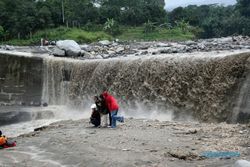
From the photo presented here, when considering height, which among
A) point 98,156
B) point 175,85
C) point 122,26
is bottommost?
point 98,156

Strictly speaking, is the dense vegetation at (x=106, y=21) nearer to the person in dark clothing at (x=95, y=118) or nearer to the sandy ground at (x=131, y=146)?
the person in dark clothing at (x=95, y=118)

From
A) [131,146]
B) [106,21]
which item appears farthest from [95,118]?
[106,21]

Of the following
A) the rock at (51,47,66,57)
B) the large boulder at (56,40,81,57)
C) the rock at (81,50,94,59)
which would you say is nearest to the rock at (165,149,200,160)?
the rock at (51,47,66,57)

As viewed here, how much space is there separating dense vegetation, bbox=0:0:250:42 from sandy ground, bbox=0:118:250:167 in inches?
1258

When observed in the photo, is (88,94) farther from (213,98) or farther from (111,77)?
(213,98)

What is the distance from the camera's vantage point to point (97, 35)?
4706 centimetres

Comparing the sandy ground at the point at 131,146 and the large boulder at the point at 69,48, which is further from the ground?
the large boulder at the point at 69,48

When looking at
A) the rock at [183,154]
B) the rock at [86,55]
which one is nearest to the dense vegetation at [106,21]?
the rock at [86,55]

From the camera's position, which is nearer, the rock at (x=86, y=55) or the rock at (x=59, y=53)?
the rock at (x=59, y=53)

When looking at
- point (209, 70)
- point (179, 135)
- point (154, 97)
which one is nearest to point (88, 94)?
point (154, 97)

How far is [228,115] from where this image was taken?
47.3 feet

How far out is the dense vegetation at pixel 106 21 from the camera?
1876 inches

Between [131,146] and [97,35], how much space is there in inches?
1451

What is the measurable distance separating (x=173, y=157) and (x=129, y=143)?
1893 millimetres
